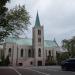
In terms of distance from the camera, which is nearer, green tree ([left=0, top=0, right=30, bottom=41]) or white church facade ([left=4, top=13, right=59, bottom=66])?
green tree ([left=0, top=0, right=30, bottom=41])

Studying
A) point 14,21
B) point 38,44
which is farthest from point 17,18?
point 38,44

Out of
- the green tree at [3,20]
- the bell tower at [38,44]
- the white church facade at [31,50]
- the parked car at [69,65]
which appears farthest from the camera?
the bell tower at [38,44]

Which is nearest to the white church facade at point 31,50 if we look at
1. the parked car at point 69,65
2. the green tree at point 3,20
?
the parked car at point 69,65

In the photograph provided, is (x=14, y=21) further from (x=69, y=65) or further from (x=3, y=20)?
(x=69, y=65)

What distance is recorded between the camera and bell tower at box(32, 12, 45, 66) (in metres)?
112

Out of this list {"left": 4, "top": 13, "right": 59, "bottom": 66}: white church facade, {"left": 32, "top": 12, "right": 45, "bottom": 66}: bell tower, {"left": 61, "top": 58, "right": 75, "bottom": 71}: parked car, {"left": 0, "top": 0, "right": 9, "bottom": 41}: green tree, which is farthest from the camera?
{"left": 32, "top": 12, "right": 45, "bottom": 66}: bell tower

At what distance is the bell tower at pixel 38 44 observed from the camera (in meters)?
112

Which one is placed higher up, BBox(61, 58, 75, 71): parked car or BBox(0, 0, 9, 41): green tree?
BBox(0, 0, 9, 41): green tree

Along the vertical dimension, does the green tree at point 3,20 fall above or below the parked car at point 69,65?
above

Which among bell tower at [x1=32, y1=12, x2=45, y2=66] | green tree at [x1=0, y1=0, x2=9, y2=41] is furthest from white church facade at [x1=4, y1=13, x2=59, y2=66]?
green tree at [x1=0, y1=0, x2=9, y2=41]

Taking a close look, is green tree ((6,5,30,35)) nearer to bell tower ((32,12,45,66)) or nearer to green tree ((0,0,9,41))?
green tree ((0,0,9,41))

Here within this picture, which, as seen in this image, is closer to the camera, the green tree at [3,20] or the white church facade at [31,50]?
the green tree at [3,20]

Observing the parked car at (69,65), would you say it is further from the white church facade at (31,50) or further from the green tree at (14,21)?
the white church facade at (31,50)

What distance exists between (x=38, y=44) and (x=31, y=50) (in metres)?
5.54
